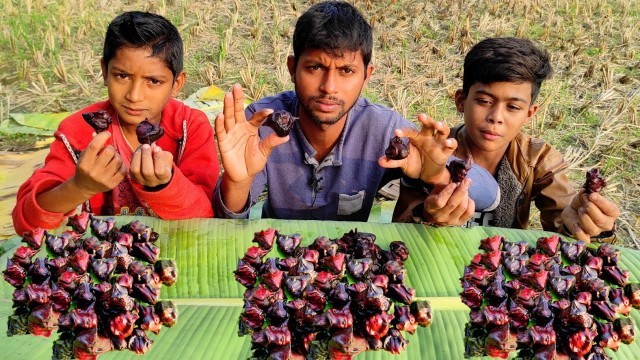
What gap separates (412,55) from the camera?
5941mm

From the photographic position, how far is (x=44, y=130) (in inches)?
170

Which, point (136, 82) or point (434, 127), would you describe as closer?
point (434, 127)

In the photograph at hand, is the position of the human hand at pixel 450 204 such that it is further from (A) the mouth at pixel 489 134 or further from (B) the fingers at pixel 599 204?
(A) the mouth at pixel 489 134

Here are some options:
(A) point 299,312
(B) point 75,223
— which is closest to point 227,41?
(B) point 75,223

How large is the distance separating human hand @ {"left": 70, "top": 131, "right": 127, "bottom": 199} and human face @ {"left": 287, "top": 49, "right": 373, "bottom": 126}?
33.1 inches

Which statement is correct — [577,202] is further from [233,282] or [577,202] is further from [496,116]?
[233,282]

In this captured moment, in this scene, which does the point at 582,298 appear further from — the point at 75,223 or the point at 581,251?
the point at 75,223

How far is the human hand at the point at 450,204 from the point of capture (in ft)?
6.93

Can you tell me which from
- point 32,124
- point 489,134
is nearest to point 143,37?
point 489,134

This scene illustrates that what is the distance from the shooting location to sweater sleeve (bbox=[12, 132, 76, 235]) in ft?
7.36

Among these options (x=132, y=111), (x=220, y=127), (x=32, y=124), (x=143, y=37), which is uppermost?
(x=143, y=37)

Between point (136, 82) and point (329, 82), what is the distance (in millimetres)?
771

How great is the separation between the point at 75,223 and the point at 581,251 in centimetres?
168

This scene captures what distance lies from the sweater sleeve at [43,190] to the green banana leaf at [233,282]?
0.25 metres
